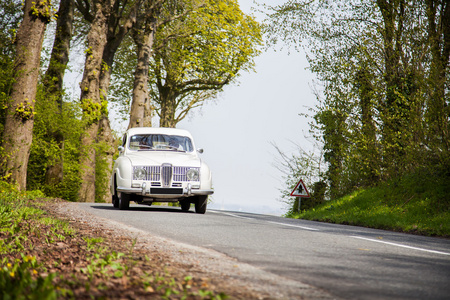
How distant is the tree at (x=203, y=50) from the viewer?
29.8 meters

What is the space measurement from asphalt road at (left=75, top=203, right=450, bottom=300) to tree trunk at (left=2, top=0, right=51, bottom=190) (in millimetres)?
6285

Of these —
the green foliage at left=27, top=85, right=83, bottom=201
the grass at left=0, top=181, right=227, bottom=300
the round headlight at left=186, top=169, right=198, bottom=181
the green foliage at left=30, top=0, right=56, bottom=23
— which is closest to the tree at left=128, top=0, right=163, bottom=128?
the green foliage at left=27, top=85, right=83, bottom=201

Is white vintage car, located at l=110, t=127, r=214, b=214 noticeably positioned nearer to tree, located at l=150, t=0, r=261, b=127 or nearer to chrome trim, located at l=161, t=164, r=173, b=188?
chrome trim, located at l=161, t=164, r=173, b=188

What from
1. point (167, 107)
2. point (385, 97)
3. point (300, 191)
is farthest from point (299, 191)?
point (167, 107)

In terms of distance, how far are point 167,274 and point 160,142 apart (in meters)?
9.93

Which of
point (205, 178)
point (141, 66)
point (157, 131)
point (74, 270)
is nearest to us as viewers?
point (74, 270)

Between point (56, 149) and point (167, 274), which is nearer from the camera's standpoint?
point (167, 274)

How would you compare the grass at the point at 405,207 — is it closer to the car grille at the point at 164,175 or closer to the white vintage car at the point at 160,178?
the white vintage car at the point at 160,178

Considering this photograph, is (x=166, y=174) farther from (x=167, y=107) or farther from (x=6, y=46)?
(x=167, y=107)

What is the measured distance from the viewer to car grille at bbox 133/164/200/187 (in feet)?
42.0

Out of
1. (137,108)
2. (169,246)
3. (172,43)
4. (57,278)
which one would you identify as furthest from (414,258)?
(172,43)

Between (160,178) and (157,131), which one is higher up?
(157,131)

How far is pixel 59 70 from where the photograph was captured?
19203mm

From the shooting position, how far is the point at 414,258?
21.1ft
